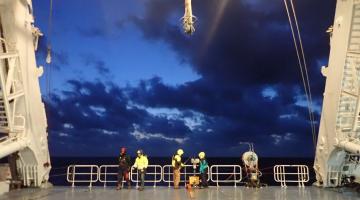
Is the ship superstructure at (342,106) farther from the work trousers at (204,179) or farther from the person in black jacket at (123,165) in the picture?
the person in black jacket at (123,165)

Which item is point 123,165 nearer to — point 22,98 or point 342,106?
point 22,98

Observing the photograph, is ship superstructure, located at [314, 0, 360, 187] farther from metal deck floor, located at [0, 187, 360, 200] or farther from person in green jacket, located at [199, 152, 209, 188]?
person in green jacket, located at [199, 152, 209, 188]

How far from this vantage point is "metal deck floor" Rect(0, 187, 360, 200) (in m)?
20.5

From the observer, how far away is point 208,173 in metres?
25.7

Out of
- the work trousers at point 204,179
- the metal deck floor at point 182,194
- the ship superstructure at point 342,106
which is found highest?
the ship superstructure at point 342,106

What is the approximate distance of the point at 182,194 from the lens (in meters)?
22.1

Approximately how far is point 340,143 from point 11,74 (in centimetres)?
1624

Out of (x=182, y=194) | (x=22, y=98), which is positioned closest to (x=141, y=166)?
(x=182, y=194)

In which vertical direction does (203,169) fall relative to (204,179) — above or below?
above

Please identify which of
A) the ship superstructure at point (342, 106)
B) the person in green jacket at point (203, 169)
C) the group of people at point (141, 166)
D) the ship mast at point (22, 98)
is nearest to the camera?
the ship superstructure at point (342, 106)

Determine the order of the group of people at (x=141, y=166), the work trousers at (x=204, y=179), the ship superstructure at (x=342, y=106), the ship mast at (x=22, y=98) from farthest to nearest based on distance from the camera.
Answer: the work trousers at (x=204, y=179), the group of people at (x=141, y=166), the ship mast at (x=22, y=98), the ship superstructure at (x=342, y=106)

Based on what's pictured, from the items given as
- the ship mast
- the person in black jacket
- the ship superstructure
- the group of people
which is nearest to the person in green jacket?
the group of people

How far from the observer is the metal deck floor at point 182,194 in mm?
20500

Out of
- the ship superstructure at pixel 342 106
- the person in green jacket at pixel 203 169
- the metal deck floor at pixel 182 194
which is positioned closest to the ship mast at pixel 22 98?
the metal deck floor at pixel 182 194
